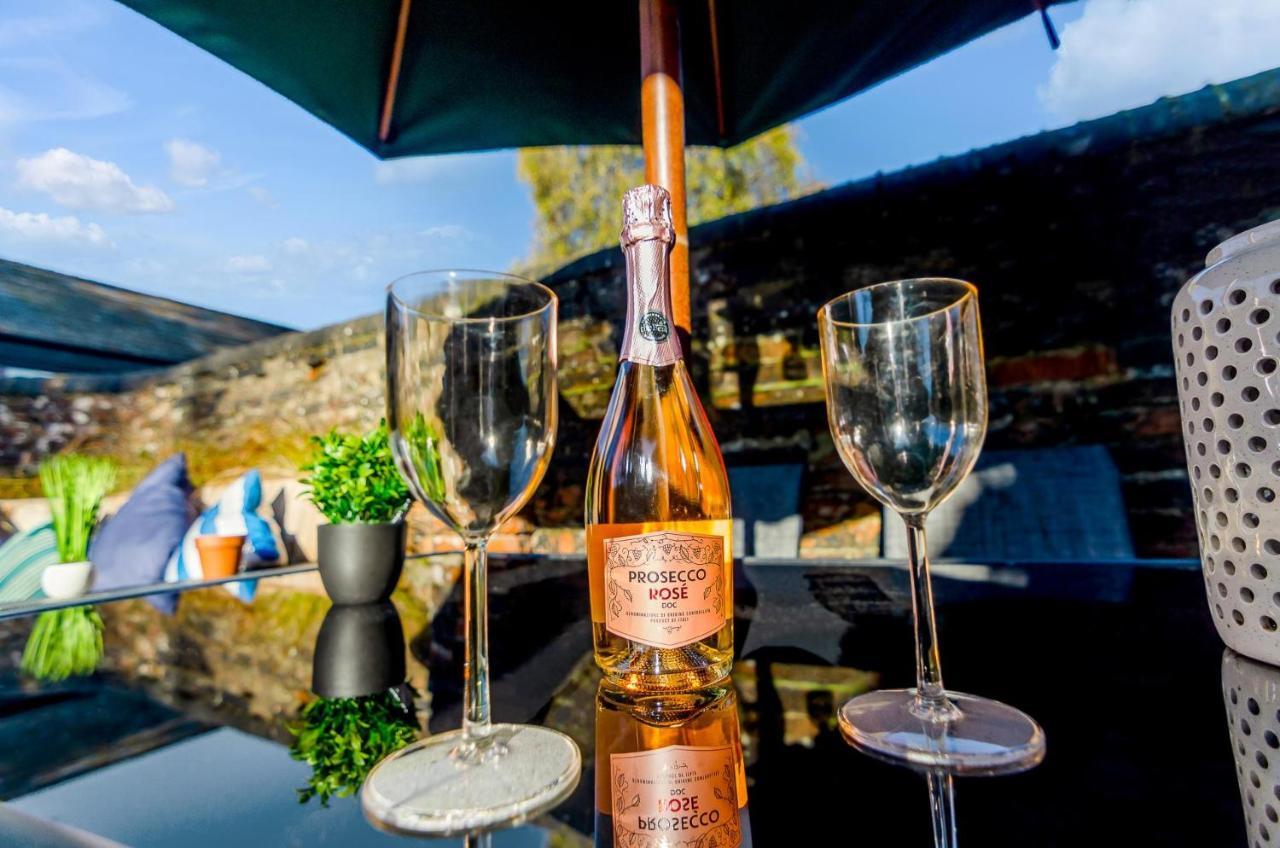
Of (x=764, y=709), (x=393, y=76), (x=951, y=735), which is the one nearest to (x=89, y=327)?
(x=393, y=76)

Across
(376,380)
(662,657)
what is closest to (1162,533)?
(662,657)

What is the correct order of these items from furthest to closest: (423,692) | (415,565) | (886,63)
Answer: (886,63)
(415,565)
(423,692)

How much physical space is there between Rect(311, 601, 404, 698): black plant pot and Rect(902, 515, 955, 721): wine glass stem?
0.38 meters

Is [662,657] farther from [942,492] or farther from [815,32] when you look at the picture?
[815,32]

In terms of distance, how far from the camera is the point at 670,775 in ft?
0.94

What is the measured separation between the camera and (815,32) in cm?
126

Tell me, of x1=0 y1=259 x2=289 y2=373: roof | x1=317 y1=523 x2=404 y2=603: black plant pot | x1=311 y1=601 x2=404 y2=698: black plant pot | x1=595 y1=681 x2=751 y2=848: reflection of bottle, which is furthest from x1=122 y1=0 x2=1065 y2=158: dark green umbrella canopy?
x1=0 y1=259 x2=289 y2=373: roof

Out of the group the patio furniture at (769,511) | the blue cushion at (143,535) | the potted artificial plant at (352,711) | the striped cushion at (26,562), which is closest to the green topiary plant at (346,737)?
the potted artificial plant at (352,711)

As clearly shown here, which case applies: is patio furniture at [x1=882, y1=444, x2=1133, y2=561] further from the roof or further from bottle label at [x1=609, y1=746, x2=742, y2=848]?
the roof

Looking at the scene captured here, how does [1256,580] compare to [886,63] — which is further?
[886,63]

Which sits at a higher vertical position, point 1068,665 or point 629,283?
point 629,283

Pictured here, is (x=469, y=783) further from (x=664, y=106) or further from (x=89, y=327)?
(x=89, y=327)

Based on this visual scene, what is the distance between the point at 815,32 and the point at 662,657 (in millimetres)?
1319

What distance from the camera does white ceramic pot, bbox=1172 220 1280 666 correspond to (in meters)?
0.37
